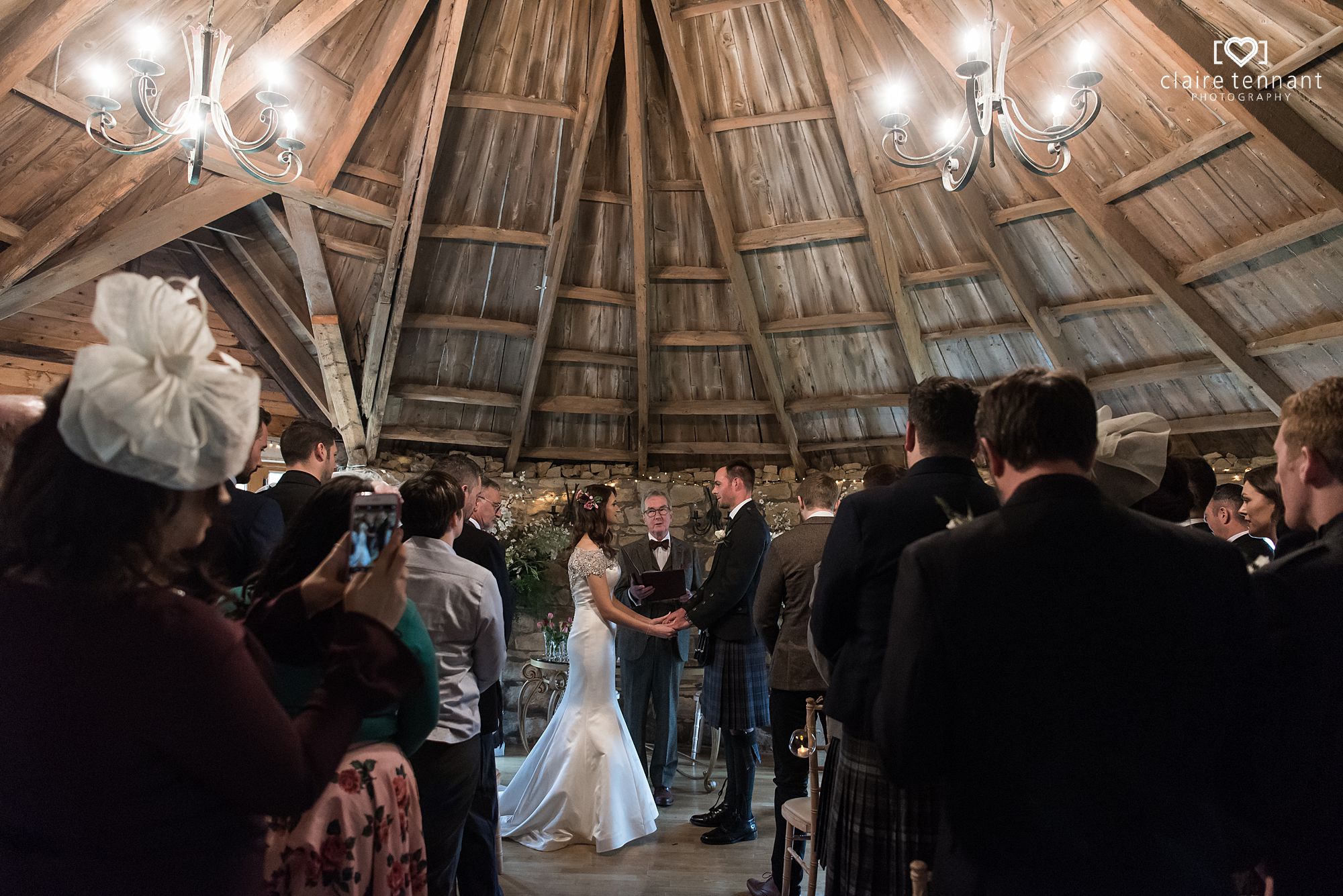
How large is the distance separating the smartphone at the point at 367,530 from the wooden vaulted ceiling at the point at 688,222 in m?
3.18

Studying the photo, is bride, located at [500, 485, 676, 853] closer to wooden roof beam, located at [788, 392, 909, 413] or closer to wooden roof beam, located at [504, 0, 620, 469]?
wooden roof beam, located at [504, 0, 620, 469]

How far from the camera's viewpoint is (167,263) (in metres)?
6.12

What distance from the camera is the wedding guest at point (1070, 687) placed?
47.5 inches

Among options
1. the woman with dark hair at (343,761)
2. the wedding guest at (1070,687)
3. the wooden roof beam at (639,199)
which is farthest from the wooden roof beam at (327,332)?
the wedding guest at (1070,687)

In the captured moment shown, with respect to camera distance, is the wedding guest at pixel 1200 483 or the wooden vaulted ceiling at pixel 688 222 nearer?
the wedding guest at pixel 1200 483

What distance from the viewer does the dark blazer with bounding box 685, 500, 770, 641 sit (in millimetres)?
4043

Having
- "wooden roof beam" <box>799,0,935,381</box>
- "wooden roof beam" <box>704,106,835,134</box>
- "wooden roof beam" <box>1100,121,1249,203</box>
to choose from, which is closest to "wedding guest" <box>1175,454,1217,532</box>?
"wooden roof beam" <box>799,0,935,381</box>

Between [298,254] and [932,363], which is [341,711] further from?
[932,363]

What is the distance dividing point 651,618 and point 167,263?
4414 mm

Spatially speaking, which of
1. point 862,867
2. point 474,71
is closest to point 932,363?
point 474,71

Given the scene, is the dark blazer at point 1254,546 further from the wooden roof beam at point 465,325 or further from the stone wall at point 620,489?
the wooden roof beam at point 465,325

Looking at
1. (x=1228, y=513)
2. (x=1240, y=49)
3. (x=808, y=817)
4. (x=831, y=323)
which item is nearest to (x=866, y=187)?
(x=831, y=323)

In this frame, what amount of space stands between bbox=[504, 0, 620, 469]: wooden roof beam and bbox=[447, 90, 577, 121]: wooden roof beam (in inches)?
4.7

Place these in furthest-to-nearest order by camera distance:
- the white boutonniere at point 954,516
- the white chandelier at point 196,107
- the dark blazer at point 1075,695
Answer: the white chandelier at point 196,107
the white boutonniere at point 954,516
the dark blazer at point 1075,695
